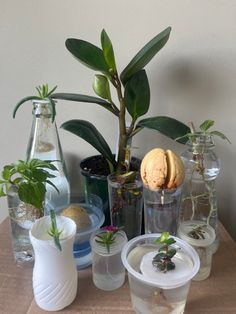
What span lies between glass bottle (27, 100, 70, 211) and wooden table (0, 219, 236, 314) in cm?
14

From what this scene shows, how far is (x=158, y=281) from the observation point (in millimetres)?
439

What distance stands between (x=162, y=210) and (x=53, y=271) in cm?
22

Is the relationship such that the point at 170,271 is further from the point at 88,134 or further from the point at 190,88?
the point at 190,88

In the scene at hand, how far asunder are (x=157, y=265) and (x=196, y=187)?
215 mm

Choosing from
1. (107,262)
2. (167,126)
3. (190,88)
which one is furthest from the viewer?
(190,88)

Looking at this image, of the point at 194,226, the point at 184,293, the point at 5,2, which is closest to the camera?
the point at 184,293

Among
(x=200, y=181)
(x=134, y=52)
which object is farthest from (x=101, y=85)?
(x=200, y=181)

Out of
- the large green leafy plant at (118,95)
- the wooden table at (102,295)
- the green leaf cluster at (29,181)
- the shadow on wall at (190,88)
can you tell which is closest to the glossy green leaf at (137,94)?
the large green leafy plant at (118,95)

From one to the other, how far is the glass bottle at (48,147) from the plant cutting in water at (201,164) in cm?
26

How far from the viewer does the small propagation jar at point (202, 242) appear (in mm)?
559

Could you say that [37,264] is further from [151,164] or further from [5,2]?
[5,2]

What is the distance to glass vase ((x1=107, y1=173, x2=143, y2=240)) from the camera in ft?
1.97

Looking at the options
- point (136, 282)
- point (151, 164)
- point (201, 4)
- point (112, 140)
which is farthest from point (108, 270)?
point (201, 4)

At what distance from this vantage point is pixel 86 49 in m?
0.62
